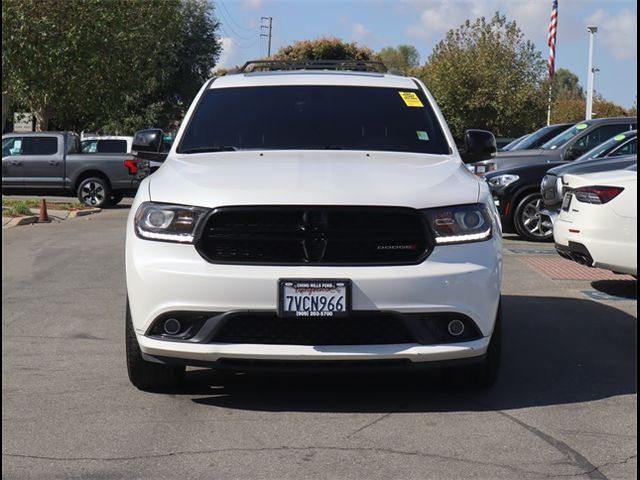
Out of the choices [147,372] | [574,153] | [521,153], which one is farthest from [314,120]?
[521,153]

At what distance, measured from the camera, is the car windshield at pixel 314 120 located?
249 inches

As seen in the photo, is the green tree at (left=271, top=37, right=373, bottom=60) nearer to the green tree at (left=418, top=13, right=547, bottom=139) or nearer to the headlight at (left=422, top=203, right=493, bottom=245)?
the green tree at (left=418, top=13, right=547, bottom=139)

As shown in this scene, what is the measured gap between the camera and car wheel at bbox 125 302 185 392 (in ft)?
17.6

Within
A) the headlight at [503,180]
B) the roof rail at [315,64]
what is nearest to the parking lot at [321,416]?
the roof rail at [315,64]

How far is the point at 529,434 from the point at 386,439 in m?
0.74

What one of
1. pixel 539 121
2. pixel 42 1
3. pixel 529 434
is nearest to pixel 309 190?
pixel 529 434

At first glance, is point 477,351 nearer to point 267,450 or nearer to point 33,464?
point 267,450

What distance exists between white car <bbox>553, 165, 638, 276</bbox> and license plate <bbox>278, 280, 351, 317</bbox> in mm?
3733

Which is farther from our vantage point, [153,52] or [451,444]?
[153,52]

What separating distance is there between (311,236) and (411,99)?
216 centimetres

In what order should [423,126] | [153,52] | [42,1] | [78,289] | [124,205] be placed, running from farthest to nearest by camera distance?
[153,52], [124,205], [42,1], [78,289], [423,126]

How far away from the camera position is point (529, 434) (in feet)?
15.9

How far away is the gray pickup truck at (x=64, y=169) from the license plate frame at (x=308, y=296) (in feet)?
59.1

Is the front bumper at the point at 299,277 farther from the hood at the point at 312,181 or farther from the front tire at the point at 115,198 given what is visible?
the front tire at the point at 115,198
